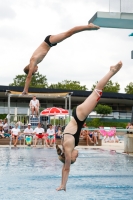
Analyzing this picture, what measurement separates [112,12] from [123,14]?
39 cm

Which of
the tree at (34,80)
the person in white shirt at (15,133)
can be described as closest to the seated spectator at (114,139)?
the person in white shirt at (15,133)

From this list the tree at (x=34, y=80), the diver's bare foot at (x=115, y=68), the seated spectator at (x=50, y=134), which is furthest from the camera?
the tree at (x=34, y=80)

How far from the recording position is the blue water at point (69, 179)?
9.38 metres

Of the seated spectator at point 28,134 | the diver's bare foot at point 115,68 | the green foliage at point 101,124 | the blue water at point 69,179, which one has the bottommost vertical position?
the blue water at point 69,179

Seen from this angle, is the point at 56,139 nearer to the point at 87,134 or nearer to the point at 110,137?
the point at 87,134

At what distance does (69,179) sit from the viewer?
11.8 m

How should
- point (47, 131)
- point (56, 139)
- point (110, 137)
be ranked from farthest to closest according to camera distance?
point (110, 137) < point (56, 139) < point (47, 131)

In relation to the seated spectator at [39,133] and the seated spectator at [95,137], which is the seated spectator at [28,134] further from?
the seated spectator at [95,137]

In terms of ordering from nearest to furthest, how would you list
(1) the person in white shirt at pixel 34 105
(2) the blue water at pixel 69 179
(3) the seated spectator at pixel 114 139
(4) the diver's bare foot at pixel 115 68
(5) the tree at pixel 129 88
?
1. (4) the diver's bare foot at pixel 115 68
2. (2) the blue water at pixel 69 179
3. (1) the person in white shirt at pixel 34 105
4. (3) the seated spectator at pixel 114 139
5. (5) the tree at pixel 129 88

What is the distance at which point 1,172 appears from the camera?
1282cm

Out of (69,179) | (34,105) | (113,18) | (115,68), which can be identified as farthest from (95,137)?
(115,68)

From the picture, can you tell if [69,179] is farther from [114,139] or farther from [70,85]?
[70,85]

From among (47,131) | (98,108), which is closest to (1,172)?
(47,131)

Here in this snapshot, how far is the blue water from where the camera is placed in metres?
9.38
